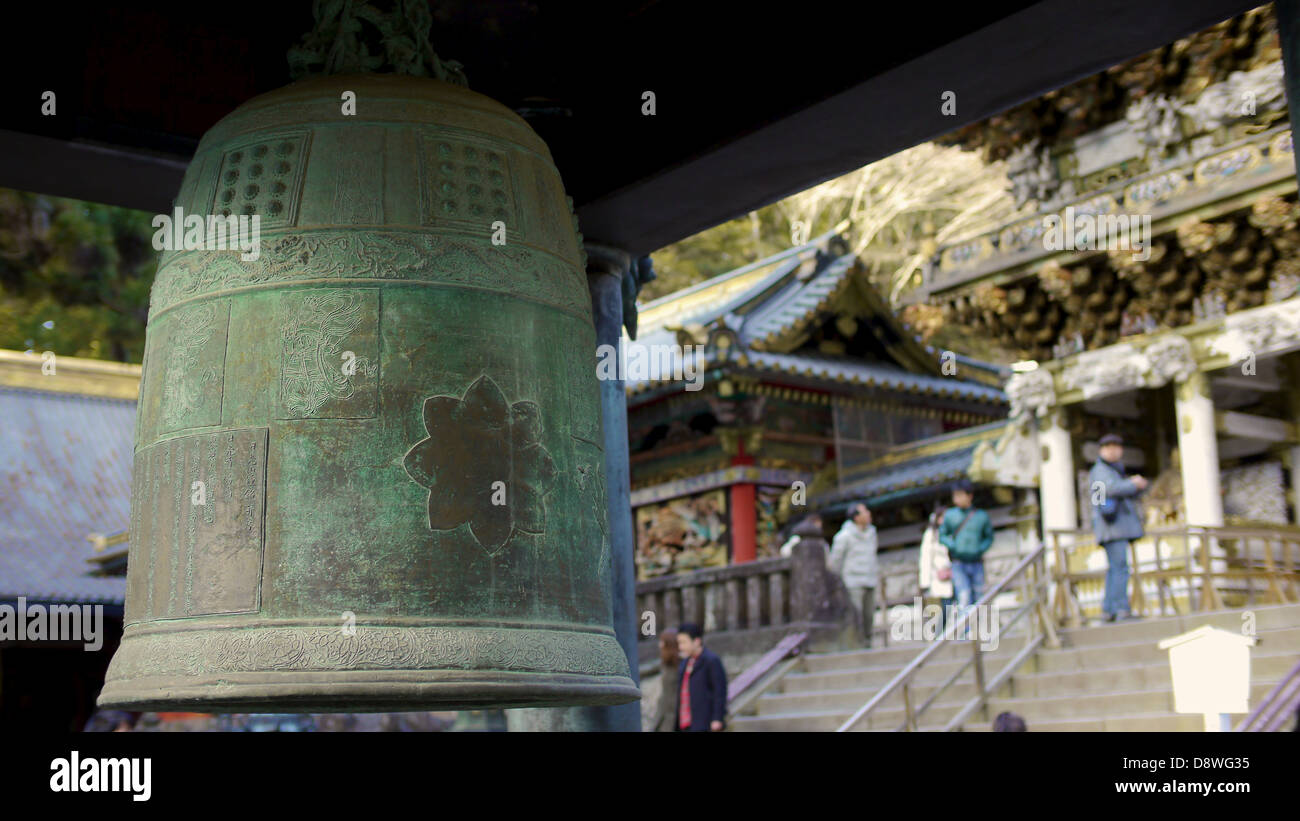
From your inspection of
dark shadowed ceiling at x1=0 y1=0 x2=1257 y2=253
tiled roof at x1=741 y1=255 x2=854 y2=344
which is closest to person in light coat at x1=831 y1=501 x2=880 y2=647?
tiled roof at x1=741 y1=255 x2=854 y2=344

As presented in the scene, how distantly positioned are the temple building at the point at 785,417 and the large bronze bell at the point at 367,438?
47.3ft

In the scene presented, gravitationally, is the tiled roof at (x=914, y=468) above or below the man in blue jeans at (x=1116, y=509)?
above

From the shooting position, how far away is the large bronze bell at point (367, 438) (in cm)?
273

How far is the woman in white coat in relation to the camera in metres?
13.6

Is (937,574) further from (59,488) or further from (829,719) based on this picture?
(59,488)

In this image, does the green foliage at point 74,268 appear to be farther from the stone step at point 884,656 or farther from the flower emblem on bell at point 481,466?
the flower emblem on bell at point 481,466

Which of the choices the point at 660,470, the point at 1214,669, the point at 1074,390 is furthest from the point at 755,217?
the point at 1214,669

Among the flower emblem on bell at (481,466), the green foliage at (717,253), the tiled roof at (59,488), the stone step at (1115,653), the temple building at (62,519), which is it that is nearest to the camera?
the flower emblem on bell at (481,466)

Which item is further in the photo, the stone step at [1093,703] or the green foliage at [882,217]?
the green foliage at [882,217]

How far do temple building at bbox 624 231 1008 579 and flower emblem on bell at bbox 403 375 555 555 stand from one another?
14566 mm

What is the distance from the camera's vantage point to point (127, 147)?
14.1 feet

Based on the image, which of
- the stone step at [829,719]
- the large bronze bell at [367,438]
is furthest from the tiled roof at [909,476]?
the large bronze bell at [367,438]

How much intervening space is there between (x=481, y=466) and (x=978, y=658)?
28.4ft
